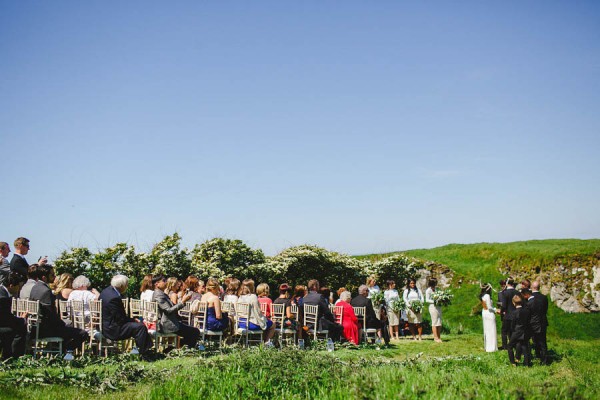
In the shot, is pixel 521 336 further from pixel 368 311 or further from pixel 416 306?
pixel 416 306

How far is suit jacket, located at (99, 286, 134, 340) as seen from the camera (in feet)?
33.4

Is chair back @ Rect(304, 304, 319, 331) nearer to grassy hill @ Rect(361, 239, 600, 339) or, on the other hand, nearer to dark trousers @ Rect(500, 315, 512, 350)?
dark trousers @ Rect(500, 315, 512, 350)

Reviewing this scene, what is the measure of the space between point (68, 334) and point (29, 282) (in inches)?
52.7

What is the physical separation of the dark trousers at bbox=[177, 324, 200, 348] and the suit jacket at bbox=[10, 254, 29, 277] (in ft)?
11.8

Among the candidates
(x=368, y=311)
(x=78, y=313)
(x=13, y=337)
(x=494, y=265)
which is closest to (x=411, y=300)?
(x=368, y=311)

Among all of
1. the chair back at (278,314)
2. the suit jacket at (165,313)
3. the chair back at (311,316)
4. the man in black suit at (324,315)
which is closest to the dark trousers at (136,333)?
the suit jacket at (165,313)

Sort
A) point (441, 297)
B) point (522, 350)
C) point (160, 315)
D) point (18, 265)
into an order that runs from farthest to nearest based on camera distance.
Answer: point (441, 297), point (522, 350), point (18, 265), point (160, 315)

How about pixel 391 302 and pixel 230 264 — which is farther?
pixel 230 264

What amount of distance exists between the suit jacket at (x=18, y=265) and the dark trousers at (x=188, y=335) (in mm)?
3592

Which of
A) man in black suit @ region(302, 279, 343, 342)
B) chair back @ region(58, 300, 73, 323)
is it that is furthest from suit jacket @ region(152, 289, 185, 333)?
man in black suit @ region(302, 279, 343, 342)

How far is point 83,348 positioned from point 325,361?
5.41m

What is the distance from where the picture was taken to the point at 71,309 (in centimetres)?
1130

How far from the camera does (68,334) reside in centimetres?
1023

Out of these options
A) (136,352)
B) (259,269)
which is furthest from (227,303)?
(259,269)
